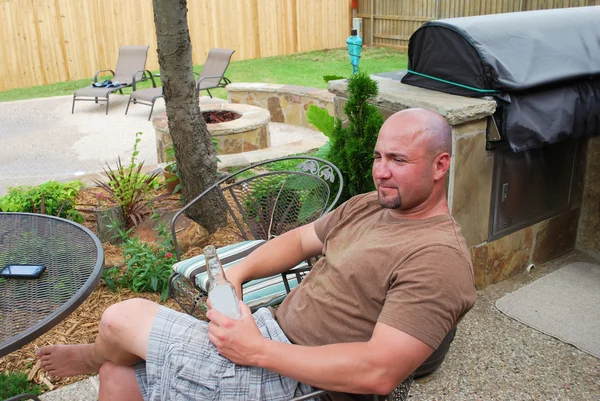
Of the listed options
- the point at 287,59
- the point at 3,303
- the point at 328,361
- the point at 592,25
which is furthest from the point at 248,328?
the point at 287,59

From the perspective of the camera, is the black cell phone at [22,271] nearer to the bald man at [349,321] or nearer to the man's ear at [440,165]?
the bald man at [349,321]

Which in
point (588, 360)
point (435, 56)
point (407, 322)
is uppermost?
point (435, 56)

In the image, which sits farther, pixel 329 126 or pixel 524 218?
pixel 329 126

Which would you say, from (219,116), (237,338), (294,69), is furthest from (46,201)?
(294,69)

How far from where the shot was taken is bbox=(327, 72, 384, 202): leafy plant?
314cm

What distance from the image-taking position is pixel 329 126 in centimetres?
420

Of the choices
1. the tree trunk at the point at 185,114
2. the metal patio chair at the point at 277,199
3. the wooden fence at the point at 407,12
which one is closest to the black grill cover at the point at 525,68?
the metal patio chair at the point at 277,199

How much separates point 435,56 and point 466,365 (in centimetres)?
162

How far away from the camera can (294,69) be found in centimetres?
1317

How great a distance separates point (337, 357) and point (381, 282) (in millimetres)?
257

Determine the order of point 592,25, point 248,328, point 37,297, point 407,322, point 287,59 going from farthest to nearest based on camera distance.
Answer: point 287,59, point 592,25, point 37,297, point 248,328, point 407,322

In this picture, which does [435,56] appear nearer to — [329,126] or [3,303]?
[329,126]

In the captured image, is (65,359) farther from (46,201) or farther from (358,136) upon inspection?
(46,201)

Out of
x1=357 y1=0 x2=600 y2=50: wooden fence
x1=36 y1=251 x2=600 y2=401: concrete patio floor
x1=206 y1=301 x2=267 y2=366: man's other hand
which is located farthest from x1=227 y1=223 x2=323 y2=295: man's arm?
x1=357 y1=0 x2=600 y2=50: wooden fence
